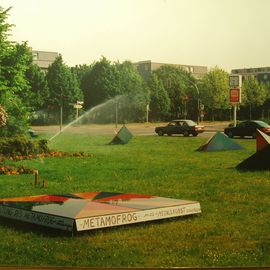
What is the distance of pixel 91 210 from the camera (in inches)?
287

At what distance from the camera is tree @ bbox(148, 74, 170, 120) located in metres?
49.8

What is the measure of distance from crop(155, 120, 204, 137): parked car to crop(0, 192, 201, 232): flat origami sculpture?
32.1 metres

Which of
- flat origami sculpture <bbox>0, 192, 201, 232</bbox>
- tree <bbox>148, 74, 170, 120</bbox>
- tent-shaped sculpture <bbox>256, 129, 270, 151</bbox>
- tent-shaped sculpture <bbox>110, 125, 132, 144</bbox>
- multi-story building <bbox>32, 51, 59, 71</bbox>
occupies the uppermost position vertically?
multi-story building <bbox>32, 51, 59, 71</bbox>

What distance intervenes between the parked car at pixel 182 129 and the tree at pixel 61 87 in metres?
12.1

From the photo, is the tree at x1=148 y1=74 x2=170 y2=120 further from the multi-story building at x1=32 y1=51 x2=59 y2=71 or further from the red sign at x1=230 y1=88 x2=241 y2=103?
the multi-story building at x1=32 y1=51 x2=59 y2=71

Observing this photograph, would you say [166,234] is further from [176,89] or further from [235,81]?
Result: [176,89]

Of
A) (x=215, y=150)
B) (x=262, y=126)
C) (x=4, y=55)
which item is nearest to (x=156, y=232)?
(x=4, y=55)

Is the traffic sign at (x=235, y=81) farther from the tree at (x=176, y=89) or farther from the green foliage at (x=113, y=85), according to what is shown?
the tree at (x=176, y=89)

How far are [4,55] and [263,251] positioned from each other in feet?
51.6

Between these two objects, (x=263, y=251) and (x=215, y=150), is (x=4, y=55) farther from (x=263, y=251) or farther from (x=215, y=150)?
(x=263, y=251)

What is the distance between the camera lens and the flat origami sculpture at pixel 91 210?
23.0 feet

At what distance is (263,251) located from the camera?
6.21 metres

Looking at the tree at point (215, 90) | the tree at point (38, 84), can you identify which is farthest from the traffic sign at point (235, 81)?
the tree at point (215, 90)

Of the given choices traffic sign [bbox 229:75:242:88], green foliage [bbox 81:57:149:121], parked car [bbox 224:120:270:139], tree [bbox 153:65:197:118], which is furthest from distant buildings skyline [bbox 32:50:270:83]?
parked car [bbox 224:120:270:139]
